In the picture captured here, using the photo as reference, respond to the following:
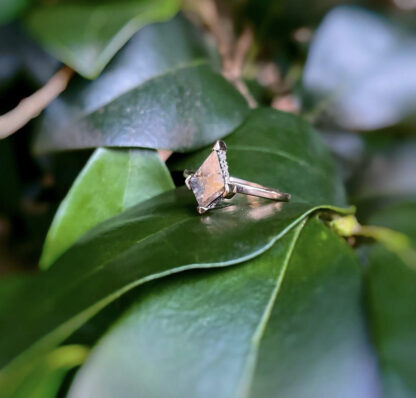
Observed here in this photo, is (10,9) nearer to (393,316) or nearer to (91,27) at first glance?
(91,27)

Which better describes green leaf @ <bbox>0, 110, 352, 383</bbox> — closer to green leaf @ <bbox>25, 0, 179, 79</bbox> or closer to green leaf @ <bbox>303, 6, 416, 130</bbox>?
green leaf @ <bbox>25, 0, 179, 79</bbox>

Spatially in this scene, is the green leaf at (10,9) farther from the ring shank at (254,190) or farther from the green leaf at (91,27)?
the ring shank at (254,190)

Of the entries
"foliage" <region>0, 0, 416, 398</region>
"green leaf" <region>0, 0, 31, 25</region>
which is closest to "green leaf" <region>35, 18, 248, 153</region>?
"foliage" <region>0, 0, 416, 398</region>

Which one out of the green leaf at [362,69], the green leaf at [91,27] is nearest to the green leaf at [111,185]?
the green leaf at [91,27]

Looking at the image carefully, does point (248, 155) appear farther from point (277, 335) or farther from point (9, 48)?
point (9, 48)

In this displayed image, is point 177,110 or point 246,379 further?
point 177,110

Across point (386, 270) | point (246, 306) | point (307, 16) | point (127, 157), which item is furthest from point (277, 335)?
point (307, 16)
